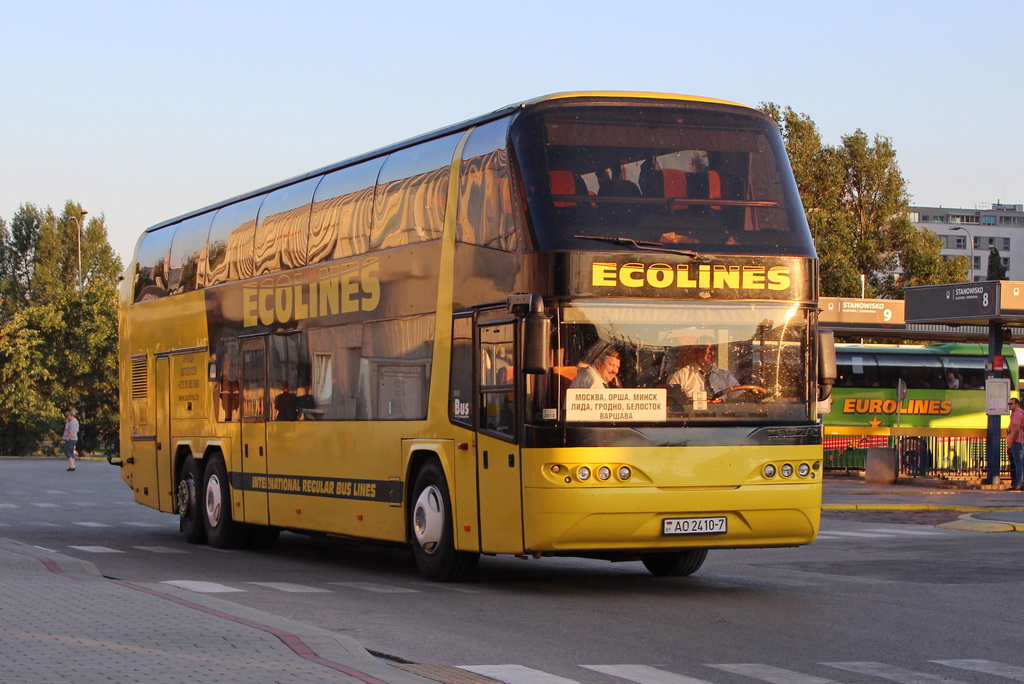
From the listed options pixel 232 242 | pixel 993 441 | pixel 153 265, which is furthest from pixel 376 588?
pixel 993 441

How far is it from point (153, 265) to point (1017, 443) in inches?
751

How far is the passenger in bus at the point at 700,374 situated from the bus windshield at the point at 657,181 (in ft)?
2.75

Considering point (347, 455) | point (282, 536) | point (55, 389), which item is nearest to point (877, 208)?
point (55, 389)

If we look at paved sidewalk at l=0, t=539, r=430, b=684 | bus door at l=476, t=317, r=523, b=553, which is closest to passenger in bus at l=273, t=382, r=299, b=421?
bus door at l=476, t=317, r=523, b=553

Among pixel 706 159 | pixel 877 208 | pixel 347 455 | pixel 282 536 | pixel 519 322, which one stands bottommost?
pixel 282 536

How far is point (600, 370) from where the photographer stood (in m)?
12.6

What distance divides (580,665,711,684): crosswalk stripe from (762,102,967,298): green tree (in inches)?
3160

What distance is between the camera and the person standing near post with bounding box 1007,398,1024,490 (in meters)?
32.6

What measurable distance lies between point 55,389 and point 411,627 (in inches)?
2649

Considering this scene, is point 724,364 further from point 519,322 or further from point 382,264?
point 382,264

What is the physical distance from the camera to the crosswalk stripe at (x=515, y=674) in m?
8.57

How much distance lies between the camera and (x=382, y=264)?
15430mm

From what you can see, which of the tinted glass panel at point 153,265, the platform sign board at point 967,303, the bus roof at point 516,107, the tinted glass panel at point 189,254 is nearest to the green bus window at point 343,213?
the bus roof at point 516,107

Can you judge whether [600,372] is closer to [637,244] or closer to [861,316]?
[637,244]
